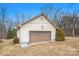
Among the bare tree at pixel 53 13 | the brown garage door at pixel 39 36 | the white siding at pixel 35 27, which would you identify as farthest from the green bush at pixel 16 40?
the bare tree at pixel 53 13

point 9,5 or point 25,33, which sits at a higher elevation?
point 9,5

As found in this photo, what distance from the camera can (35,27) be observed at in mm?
5355

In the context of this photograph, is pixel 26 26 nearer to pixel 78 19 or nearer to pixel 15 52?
pixel 15 52

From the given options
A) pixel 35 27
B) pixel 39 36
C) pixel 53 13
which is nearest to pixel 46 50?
pixel 39 36

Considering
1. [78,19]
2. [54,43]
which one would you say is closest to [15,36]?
[54,43]

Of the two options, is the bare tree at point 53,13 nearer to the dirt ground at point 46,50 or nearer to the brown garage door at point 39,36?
the brown garage door at point 39,36

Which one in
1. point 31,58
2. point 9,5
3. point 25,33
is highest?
point 9,5

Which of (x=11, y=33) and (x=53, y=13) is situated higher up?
(x=53, y=13)

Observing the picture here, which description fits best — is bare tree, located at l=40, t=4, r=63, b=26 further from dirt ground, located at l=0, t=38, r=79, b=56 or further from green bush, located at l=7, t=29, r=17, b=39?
green bush, located at l=7, t=29, r=17, b=39

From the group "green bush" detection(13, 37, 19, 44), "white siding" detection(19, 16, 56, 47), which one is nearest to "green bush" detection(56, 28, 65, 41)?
"white siding" detection(19, 16, 56, 47)

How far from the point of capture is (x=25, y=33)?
5355 mm

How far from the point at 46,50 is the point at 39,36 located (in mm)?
224

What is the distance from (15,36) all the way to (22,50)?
233 mm

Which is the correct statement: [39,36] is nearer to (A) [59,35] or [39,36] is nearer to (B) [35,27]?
(B) [35,27]
